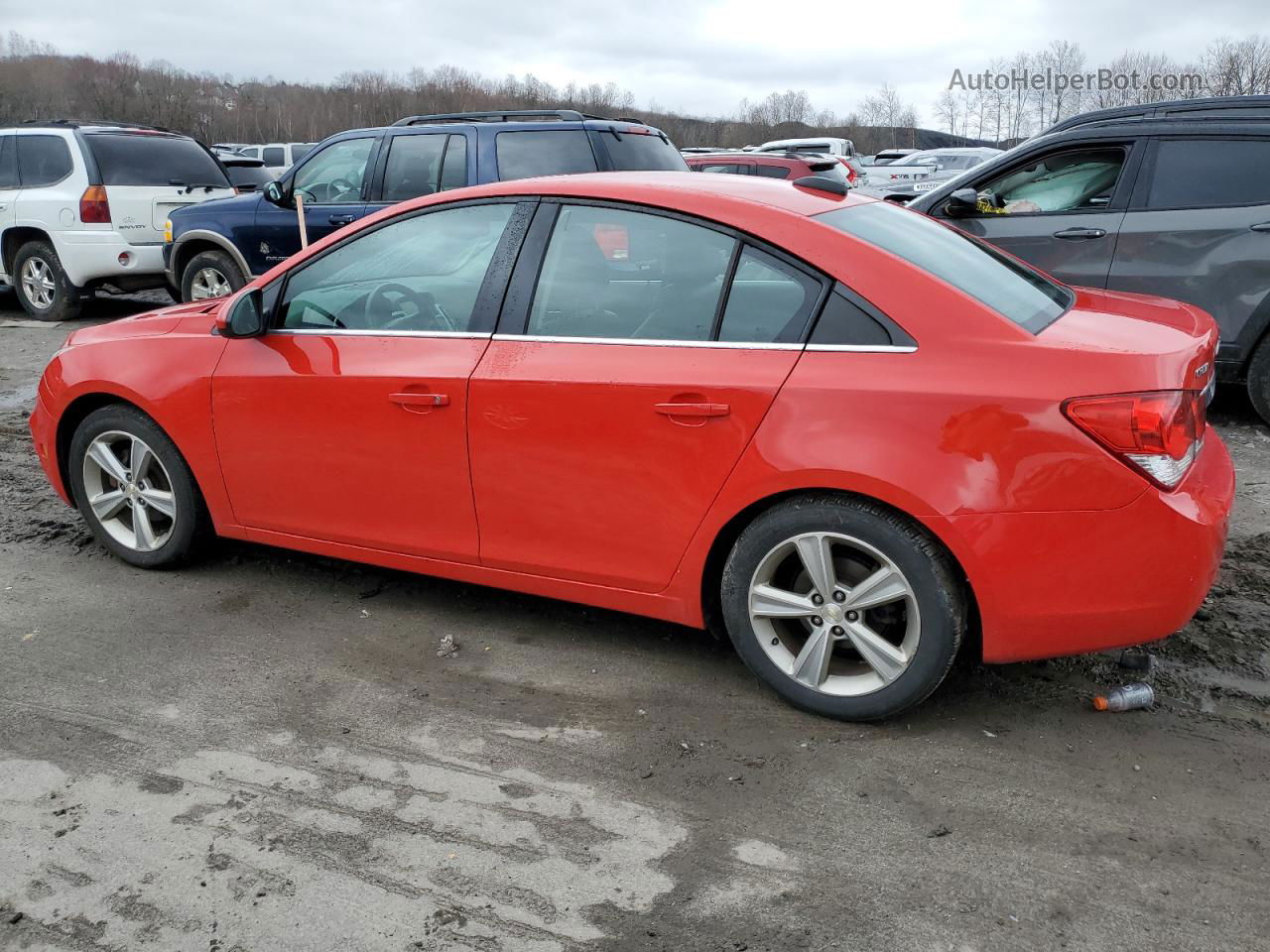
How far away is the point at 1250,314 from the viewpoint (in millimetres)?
6355

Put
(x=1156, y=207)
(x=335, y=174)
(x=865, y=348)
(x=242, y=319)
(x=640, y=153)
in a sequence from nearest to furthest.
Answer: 1. (x=865, y=348)
2. (x=242, y=319)
3. (x=1156, y=207)
4. (x=640, y=153)
5. (x=335, y=174)

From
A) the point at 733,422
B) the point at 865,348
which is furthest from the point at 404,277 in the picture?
the point at 865,348

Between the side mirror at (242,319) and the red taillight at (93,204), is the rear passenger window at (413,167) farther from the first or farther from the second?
the side mirror at (242,319)

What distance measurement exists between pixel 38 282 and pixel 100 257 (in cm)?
100

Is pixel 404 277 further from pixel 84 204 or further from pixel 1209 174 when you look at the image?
pixel 84 204

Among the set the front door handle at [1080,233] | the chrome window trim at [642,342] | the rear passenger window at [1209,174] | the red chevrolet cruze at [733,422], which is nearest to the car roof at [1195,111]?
the rear passenger window at [1209,174]

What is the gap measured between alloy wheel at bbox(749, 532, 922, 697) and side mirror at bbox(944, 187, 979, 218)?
14.5ft

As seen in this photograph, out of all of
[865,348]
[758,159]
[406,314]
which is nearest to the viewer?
[865,348]

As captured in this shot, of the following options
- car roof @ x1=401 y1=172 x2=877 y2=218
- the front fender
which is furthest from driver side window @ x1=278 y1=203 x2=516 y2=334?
the front fender

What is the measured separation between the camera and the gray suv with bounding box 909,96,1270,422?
20.9ft

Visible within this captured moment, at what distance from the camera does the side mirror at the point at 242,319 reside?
4160 millimetres

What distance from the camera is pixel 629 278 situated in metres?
3.59

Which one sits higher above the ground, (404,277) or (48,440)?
(404,277)

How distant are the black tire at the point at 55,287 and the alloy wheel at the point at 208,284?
6.10ft
